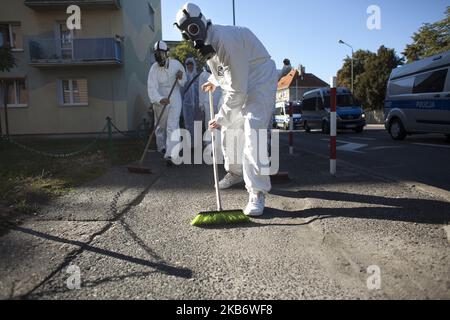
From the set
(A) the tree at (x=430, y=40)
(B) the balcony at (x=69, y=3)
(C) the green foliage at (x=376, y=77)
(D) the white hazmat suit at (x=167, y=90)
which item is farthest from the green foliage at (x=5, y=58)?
(C) the green foliage at (x=376, y=77)

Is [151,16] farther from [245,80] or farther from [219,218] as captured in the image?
[219,218]

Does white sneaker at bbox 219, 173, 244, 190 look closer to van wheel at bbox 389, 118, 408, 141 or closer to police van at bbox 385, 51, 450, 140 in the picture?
police van at bbox 385, 51, 450, 140

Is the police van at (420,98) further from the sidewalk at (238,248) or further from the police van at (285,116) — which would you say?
the police van at (285,116)

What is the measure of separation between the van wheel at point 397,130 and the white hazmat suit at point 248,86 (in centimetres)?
1054

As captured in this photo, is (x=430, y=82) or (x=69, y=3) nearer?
(x=430, y=82)

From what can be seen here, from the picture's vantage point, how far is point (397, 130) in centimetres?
1350

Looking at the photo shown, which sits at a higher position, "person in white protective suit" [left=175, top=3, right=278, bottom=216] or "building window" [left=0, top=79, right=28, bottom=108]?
"building window" [left=0, top=79, right=28, bottom=108]

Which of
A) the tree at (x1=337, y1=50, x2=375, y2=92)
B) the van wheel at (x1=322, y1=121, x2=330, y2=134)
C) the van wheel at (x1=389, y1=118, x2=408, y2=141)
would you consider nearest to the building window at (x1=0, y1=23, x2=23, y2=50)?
the van wheel at (x1=322, y1=121, x2=330, y2=134)

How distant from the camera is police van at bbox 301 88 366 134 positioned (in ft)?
66.6

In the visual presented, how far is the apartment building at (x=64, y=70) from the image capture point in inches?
785

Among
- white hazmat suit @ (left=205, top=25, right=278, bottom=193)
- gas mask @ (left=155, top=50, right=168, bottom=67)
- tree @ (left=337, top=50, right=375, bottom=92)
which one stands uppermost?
tree @ (left=337, top=50, right=375, bottom=92)

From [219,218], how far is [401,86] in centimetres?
1190

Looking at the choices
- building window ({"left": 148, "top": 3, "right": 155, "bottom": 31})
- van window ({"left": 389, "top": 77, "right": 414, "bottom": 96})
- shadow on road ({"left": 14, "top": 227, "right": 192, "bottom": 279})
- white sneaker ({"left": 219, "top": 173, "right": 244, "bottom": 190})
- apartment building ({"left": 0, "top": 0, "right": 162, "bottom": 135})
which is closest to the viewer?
shadow on road ({"left": 14, "top": 227, "right": 192, "bottom": 279})

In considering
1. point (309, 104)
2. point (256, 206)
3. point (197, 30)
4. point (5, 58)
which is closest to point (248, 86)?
point (197, 30)
